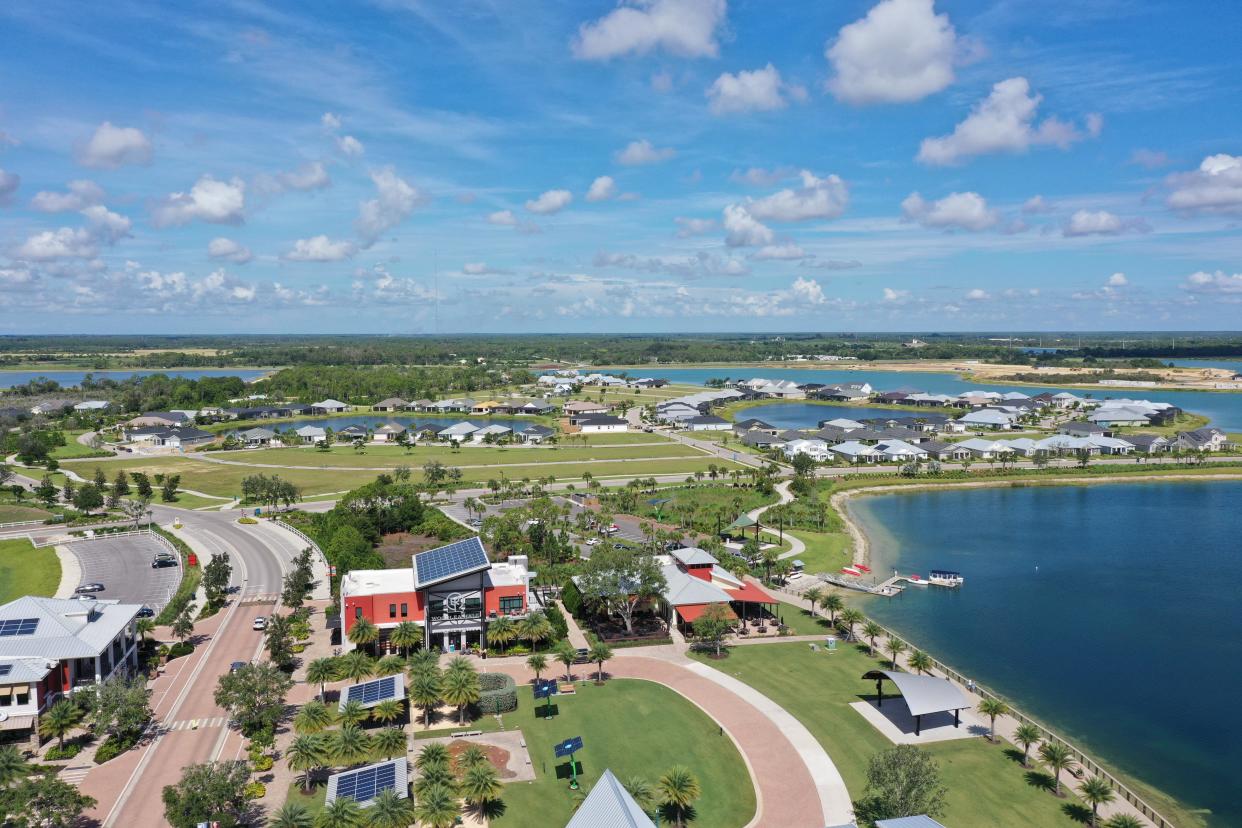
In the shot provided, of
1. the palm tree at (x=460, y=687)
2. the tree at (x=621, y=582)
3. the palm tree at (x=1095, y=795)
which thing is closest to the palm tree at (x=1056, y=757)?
the palm tree at (x=1095, y=795)

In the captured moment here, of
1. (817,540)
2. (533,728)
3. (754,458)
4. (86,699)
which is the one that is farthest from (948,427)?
(86,699)

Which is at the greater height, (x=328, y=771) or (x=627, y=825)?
(x=627, y=825)

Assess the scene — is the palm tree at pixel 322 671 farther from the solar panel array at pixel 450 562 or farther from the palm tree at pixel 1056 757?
the palm tree at pixel 1056 757

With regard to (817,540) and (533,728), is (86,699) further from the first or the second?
(817,540)

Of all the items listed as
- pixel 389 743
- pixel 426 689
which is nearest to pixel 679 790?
pixel 389 743

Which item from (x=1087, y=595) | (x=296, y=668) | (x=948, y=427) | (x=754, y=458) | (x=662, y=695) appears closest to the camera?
(x=662, y=695)

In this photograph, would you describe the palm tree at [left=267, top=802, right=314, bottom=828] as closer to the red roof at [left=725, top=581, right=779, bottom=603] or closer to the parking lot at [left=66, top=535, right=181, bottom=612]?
the red roof at [left=725, top=581, right=779, bottom=603]
